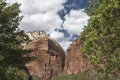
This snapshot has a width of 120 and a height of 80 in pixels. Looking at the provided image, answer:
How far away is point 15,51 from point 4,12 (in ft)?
14.2

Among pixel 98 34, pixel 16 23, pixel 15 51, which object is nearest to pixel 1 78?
pixel 15 51

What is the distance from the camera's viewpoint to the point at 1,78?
35469 mm

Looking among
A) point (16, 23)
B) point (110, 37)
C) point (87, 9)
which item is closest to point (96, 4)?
point (87, 9)

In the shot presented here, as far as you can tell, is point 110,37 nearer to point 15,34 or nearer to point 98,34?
point 98,34

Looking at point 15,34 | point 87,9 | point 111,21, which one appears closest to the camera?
point 111,21

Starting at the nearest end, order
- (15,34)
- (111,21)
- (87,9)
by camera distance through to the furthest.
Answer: (111,21) < (15,34) < (87,9)

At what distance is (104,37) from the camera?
116ft

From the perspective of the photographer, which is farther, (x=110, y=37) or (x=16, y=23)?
(x=16, y=23)

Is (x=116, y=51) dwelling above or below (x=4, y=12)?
below

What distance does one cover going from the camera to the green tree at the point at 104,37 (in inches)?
1342

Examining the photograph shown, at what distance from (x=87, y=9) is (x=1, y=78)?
1228 cm

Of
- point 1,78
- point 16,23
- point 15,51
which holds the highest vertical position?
point 16,23

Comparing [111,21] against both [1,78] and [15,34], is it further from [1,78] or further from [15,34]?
[1,78]

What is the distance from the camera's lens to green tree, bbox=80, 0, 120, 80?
34.1 meters
